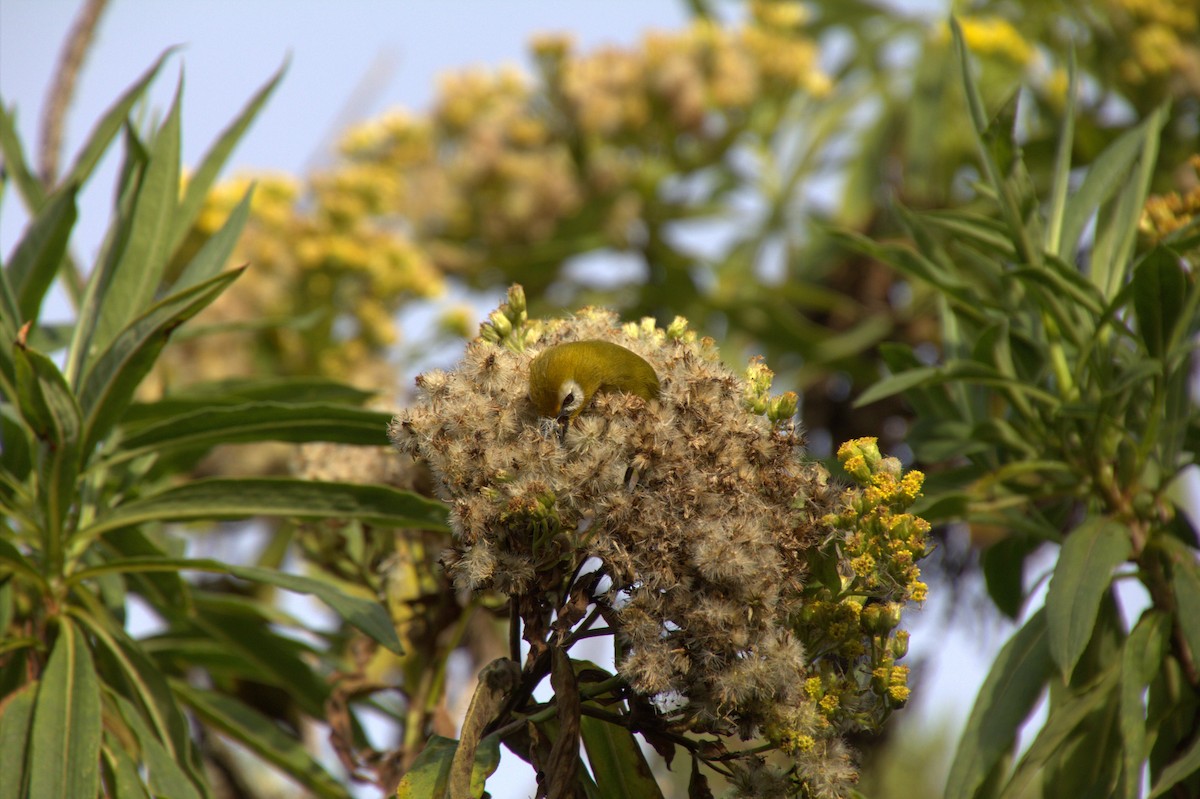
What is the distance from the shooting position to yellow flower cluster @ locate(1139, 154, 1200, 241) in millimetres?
1738

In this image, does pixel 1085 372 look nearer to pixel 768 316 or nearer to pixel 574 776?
pixel 574 776

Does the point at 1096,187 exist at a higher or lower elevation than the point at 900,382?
higher

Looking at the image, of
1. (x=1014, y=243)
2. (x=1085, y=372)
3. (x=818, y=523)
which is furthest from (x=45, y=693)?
(x=1085, y=372)

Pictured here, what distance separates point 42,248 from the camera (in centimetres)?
182

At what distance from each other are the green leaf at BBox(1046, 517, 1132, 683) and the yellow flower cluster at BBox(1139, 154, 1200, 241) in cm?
50

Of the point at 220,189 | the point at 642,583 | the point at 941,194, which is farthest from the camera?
the point at 941,194

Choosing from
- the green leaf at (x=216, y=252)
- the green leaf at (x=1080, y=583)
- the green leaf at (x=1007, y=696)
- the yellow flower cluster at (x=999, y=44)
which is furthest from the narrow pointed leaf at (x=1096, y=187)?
the yellow flower cluster at (x=999, y=44)

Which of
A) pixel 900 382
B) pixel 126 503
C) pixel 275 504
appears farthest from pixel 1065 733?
pixel 126 503

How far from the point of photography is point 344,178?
3.29 metres

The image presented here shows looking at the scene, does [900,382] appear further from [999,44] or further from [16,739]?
[999,44]

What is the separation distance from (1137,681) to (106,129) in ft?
5.75

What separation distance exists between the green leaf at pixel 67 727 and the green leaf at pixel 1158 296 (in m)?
1.43

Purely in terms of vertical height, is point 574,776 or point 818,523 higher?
point 818,523

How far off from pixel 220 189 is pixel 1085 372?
2.46m
